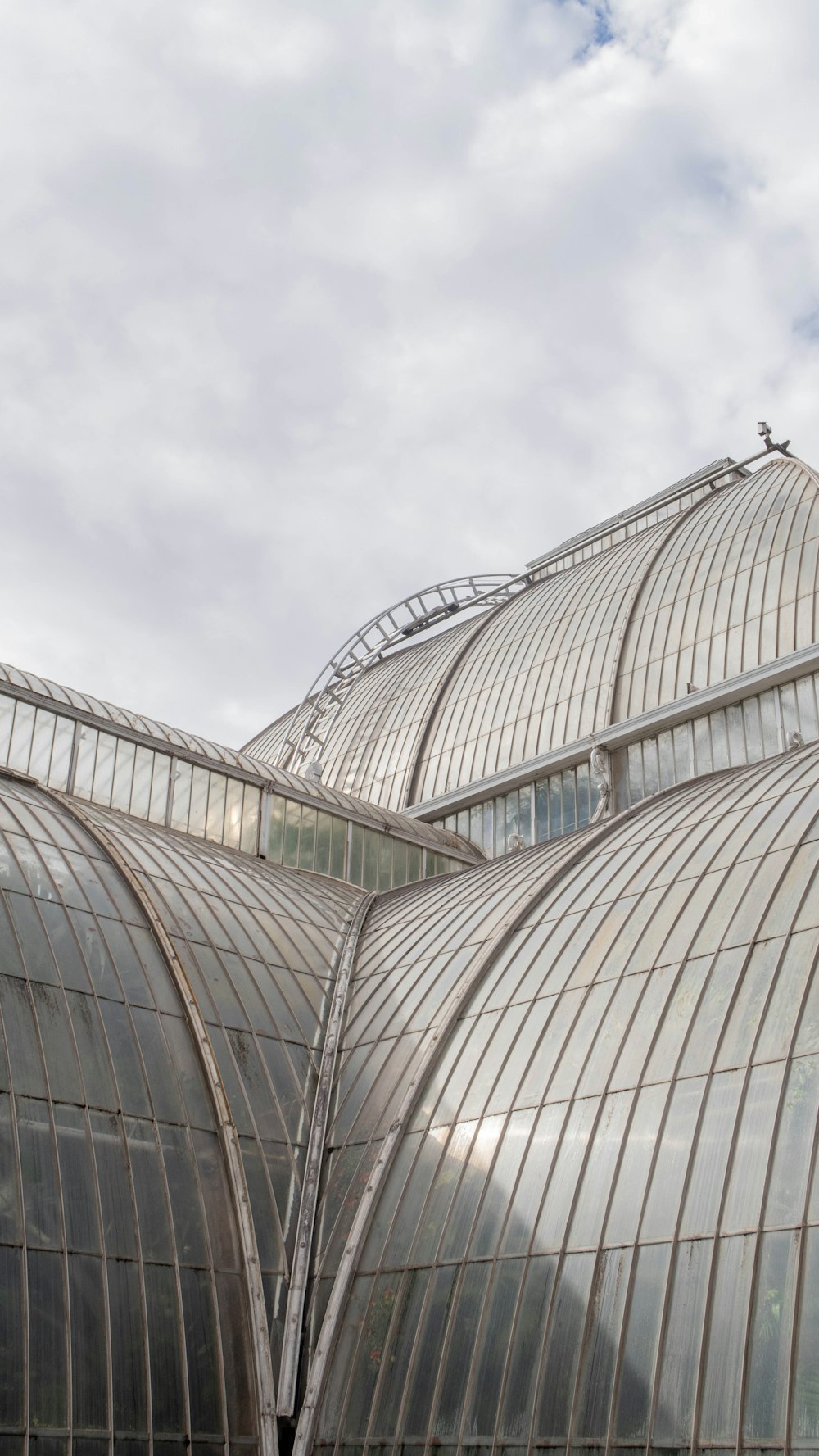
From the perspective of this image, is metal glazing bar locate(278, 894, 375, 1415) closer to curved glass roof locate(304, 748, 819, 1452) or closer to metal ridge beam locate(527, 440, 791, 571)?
curved glass roof locate(304, 748, 819, 1452)

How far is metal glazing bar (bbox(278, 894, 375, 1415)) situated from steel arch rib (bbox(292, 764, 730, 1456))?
28cm

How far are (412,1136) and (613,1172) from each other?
3951 mm

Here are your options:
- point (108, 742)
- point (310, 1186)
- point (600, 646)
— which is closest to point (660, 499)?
point (600, 646)

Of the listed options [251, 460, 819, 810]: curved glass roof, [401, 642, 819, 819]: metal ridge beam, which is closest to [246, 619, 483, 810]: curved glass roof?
[251, 460, 819, 810]: curved glass roof

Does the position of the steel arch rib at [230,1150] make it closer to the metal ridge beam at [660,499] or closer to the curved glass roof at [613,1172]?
the curved glass roof at [613,1172]

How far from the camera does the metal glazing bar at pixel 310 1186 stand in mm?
16406

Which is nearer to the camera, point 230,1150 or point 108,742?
point 230,1150

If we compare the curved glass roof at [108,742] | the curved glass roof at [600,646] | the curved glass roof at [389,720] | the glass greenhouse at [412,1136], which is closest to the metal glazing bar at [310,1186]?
the glass greenhouse at [412,1136]

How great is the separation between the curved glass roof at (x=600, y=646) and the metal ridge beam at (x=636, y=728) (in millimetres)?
623

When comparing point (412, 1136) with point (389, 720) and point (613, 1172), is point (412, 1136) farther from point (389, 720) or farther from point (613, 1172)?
point (389, 720)

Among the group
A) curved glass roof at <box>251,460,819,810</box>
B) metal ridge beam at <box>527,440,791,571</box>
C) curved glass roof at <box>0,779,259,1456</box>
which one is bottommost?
curved glass roof at <box>0,779,259,1456</box>

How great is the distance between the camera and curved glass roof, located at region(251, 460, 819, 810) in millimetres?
32312

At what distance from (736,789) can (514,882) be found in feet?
13.8

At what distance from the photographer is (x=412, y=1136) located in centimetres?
1819
